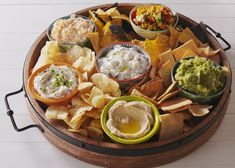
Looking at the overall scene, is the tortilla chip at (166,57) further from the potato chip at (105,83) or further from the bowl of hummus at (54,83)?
the bowl of hummus at (54,83)

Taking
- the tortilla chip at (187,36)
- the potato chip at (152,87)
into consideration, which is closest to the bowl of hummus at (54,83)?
the potato chip at (152,87)

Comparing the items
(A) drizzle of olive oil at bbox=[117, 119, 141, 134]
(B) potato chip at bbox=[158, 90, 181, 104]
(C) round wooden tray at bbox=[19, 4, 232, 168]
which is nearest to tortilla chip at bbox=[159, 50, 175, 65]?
(B) potato chip at bbox=[158, 90, 181, 104]

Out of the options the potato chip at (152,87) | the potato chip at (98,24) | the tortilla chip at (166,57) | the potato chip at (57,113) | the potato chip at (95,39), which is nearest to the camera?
the potato chip at (57,113)

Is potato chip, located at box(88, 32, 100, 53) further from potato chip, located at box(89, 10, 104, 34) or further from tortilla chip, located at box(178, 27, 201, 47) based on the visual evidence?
tortilla chip, located at box(178, 27, 201, 47)

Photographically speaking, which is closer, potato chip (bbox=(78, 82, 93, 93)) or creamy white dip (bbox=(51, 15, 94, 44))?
potato chip (bbox=(78, 82, 93, 93))

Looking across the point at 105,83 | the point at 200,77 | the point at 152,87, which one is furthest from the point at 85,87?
the point at 200,77

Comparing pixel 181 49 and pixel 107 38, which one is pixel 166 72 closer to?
pixel 181 49
